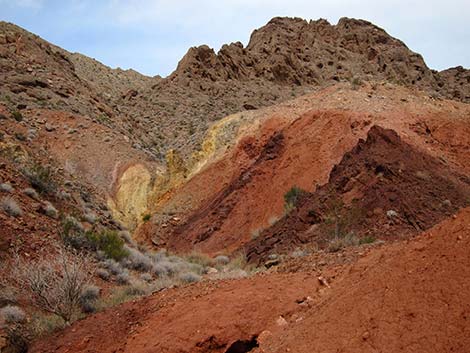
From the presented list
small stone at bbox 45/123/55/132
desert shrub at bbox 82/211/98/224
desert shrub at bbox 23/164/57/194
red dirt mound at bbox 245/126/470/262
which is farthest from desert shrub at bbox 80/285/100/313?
small stone at bbox 45/123/55/132

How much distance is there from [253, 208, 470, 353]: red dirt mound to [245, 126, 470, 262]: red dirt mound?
26.0 feet

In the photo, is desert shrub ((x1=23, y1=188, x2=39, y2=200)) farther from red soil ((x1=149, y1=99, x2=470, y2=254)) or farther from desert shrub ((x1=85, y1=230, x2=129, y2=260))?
red soil ((x1=149, y1=99, x2=470, y2=254))

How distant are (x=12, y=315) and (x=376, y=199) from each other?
33.9 feet

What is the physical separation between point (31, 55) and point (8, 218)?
31357 millimetres

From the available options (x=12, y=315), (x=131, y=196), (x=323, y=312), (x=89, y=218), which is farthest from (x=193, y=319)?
(x=131, y=196)

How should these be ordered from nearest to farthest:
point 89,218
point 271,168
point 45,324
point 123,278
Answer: point 45,324 → point 123,278 → point 89,218 → point 271,168

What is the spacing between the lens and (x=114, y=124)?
Result: 1526 inches

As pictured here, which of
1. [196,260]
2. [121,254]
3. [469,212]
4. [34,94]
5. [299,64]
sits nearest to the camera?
[469,212]

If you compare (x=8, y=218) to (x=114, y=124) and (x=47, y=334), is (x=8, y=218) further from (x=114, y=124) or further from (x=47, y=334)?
(x=114, y=124)

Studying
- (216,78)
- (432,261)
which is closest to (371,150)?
(432,261)

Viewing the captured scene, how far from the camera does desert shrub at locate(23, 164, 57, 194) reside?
1736 cm

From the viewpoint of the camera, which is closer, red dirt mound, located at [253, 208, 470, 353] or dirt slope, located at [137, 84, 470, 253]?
red dirt mound, located at [253, 208, 470, 353]

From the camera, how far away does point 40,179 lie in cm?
1764

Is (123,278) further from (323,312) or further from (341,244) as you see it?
(323,312)
